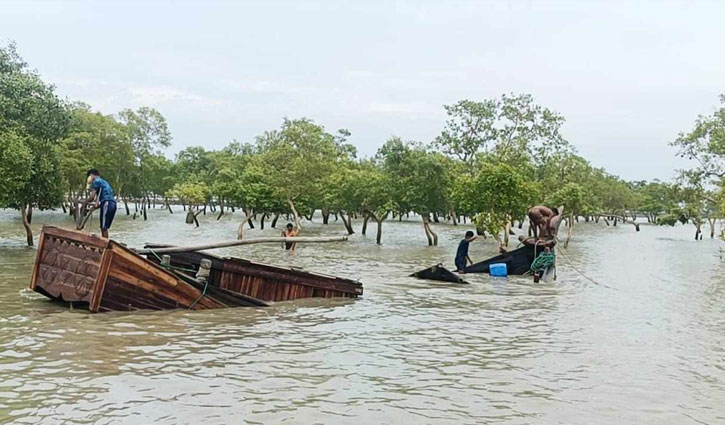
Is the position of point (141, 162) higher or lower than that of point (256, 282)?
higher

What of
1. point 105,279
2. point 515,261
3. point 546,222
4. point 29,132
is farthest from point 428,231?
point 105,279

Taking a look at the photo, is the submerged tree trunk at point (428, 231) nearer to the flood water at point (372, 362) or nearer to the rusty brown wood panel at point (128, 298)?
the flood water at point (372, 362)

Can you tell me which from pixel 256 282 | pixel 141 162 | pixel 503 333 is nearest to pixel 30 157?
pixel 256 282

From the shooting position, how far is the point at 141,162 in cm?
6303

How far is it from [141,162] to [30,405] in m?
59.5

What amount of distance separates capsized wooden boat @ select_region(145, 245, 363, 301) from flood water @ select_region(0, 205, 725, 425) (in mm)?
324

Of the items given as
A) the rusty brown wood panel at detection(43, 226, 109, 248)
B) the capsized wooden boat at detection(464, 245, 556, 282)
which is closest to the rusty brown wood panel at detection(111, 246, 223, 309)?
the rusty brown wood panel at detection(43, 226, 109, 248)

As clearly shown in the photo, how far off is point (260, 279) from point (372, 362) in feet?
15.9

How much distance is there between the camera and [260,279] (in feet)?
44.1

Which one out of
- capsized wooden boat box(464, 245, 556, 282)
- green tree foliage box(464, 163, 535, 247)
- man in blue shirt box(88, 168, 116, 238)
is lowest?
capsized wooden boat box(464, 245, 556, 282)

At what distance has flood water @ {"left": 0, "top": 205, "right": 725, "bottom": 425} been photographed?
7039 mm

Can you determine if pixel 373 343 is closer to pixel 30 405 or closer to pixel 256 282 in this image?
pixel 256 282

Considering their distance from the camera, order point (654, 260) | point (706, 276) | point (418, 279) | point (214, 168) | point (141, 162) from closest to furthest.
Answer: point (418, 279)
point (706, 276)
point (654, 260)
point (141, 162)
point (214, 168)

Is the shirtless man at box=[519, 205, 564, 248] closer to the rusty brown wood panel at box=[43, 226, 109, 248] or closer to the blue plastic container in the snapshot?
the blue plastic container
